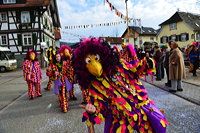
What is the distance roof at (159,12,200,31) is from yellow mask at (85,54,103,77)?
30.7 m

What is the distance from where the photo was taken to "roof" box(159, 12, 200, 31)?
2852 cm

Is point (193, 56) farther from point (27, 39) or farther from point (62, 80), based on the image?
point (27, 39)

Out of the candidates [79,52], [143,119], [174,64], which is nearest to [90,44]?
[79,52]

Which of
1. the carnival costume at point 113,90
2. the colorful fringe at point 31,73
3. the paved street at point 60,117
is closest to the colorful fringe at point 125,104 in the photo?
the carnival costume at point 113,90

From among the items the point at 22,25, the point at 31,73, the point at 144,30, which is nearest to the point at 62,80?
the point at 31,73

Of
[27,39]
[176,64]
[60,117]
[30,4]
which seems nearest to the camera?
[60,117]

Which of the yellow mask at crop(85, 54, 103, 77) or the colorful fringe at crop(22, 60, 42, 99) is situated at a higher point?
the yellow mask at crop(85, 54, 103, 77)

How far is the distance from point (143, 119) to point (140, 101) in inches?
7.5

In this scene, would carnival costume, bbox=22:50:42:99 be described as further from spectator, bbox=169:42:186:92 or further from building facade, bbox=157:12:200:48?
building facade, bbox=157:12:200:48

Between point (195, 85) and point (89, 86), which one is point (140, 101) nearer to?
point (89, 86)

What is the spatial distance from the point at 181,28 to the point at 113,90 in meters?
32.3

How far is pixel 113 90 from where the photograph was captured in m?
1.79

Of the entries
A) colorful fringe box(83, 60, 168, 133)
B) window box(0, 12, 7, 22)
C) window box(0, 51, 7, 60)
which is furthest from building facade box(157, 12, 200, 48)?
colorful fringe box(83, 60, 168, 133)

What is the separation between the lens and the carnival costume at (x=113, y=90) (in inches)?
66.1
